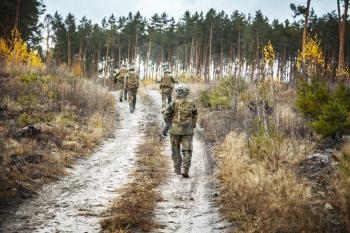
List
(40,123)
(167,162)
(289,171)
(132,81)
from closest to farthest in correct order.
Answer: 1. (289,171)
2. (167,162)
3. (40,123)
4. (132,81)

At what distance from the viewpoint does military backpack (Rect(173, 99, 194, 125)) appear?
8.64 metres

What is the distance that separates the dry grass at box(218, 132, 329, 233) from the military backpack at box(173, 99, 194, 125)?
1.47 metres

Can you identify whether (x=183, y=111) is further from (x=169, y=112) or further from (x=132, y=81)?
(x=132, y=81)

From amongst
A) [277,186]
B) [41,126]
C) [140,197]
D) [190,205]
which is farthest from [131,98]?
[277,186]

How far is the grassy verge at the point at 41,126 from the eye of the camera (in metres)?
7.65

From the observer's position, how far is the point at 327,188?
21.7 feet

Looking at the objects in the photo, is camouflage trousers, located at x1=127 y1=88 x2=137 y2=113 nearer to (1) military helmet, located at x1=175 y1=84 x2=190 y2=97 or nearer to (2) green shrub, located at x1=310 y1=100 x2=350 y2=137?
(1) military helmet, located at x1=175 y1=84 x2=190 y2=97

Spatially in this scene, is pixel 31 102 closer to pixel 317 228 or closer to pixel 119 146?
pixel 119 146

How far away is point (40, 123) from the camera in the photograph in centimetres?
1228

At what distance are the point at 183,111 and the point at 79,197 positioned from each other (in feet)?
10.6

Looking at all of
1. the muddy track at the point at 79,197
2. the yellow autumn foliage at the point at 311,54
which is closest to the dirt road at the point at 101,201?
the muddy track at the point at 79,197

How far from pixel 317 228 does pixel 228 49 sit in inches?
1966

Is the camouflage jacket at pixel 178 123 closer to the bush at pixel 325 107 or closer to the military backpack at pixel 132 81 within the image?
the bush at pixel 325 107

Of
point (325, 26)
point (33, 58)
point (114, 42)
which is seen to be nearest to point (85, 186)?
point (33, 58)
